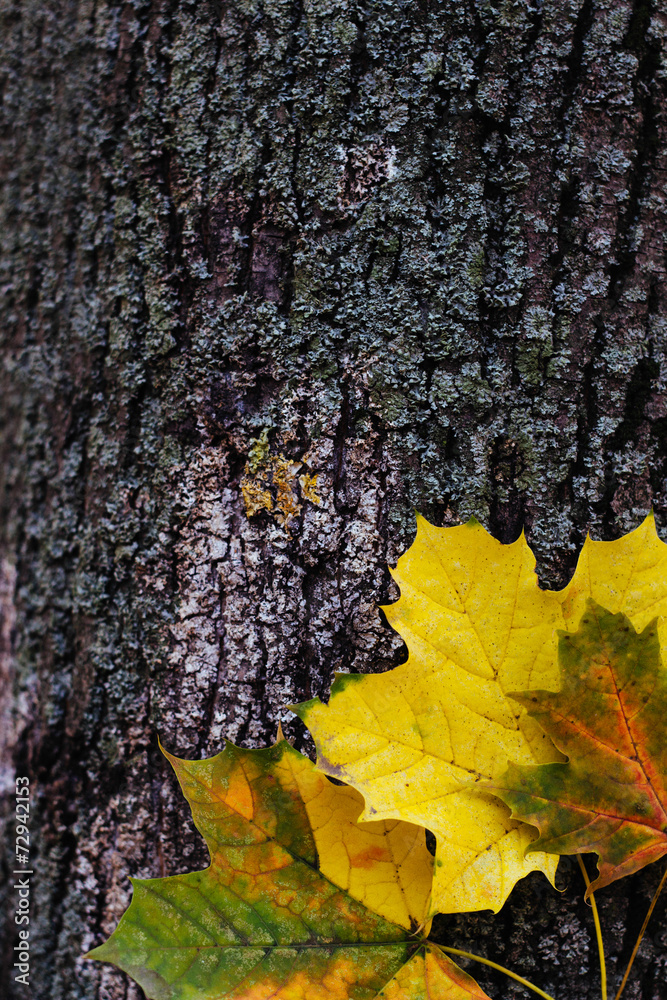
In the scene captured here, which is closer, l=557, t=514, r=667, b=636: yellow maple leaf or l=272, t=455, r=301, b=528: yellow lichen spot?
l=557, t=514, r=667, b=636: yellow maple leaf

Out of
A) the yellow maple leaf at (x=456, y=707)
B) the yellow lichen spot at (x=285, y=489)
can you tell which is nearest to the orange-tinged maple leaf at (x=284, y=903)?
the yellow maple leaf at (x=456, y=707)

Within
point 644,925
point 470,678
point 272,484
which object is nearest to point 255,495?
point 272,484

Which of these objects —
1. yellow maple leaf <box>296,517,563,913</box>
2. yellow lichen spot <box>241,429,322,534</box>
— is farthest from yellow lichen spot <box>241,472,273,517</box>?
yellow maple leaf <box>296,517,563,913</box>

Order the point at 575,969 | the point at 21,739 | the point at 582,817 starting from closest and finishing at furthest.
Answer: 1. the point at 582,817
2. the point at 575,969
3. the point at 21,739

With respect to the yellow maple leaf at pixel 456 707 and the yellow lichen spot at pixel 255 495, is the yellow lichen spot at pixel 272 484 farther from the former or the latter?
the yellow maple leaf at pixel 456 707

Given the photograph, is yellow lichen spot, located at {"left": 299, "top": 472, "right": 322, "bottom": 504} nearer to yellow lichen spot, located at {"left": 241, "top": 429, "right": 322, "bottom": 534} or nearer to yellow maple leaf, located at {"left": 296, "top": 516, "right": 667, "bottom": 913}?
yellow lichen spot, located at {"left": 241, "top": 429, "right": 322, "bottom": 534}

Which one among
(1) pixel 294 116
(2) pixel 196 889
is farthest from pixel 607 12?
(2) pixel 196 889

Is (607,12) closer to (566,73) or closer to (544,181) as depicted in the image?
(566,73)
